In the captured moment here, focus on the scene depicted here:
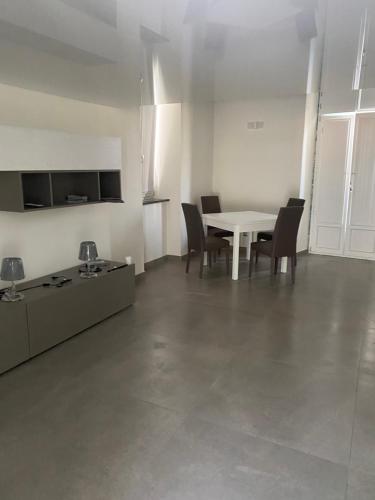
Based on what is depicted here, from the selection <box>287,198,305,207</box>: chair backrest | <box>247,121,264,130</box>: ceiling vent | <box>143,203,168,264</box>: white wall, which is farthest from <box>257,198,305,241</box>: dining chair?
<box>143,203,168,264</box>: white wall

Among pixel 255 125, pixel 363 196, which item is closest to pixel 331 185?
pixel 363 196

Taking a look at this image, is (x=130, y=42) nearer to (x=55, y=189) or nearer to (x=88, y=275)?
(x=55, y=189)

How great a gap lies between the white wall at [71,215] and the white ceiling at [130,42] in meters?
0.17

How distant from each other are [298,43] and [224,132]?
378cm

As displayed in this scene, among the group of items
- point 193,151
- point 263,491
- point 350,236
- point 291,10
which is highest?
point 291,10

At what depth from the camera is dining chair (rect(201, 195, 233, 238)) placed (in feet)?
20.5

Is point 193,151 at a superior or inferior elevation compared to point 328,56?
inferior

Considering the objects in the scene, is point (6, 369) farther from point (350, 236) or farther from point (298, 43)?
point (350, 236)

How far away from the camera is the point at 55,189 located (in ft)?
12.5

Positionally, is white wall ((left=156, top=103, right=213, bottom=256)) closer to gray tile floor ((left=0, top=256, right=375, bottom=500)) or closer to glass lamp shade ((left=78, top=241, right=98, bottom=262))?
gray tile floor ((left=0, top=256, right=375, bottom=500))

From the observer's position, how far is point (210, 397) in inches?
104

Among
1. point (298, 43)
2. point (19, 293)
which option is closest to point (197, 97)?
point (298, 43)

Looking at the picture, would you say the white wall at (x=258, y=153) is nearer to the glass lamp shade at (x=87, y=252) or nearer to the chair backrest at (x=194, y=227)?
the chair backrest at (x=194, y=227)

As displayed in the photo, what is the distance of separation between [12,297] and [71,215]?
1.18 meters
